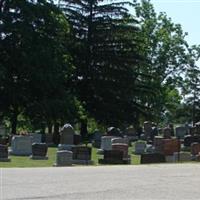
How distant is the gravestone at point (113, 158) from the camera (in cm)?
2503

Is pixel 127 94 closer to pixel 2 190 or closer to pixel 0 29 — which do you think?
pixel 0 29

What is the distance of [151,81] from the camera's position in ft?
212

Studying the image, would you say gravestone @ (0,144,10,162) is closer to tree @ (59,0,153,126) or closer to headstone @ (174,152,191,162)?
headstone @ (174,152,191,162)

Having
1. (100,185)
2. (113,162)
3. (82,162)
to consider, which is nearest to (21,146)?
(82,162)

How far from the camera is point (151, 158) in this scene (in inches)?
1018

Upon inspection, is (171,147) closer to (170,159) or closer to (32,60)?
(170,159)

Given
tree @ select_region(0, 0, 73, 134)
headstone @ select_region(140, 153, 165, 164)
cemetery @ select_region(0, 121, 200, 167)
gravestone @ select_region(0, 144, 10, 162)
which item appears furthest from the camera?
tree @ select_region(0, 0, 73, 134)

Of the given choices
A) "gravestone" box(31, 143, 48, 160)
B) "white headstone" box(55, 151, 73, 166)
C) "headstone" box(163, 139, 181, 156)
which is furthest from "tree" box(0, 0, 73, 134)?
"white headstone" box(55, 151, 73, 166)

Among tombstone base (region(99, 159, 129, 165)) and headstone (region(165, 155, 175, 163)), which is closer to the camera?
tombstone base (region(99, 159, 129, 165))

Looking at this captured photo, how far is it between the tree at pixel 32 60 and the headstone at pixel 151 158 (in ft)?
64.8

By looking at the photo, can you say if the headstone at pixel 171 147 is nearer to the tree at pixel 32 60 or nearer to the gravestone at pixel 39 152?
the gravestone at pixel 39 152

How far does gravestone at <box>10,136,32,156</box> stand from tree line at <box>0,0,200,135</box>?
577 inches

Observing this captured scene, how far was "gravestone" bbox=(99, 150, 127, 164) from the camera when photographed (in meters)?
25.0

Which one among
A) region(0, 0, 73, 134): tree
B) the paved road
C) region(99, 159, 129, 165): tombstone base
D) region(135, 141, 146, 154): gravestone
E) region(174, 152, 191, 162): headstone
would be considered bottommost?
the paved road
